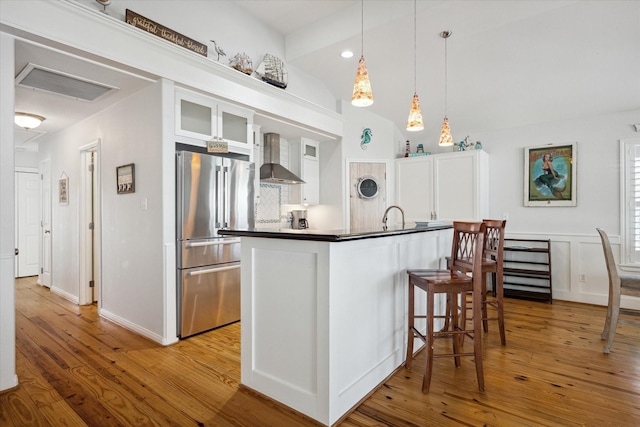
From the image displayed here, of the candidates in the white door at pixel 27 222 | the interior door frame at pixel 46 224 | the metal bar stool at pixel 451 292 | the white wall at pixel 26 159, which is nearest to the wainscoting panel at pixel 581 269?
the metal bar stool at pixel 451 292

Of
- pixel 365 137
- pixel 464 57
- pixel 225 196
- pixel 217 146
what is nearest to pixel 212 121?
pixel 217 146

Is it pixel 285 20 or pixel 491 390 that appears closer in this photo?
pixel 491 390

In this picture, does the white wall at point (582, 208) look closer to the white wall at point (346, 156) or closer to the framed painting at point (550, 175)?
the framed painting at point (550, 175)

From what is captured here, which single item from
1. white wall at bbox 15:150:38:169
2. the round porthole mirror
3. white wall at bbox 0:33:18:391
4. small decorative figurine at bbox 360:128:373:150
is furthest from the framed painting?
white wall at bbox 15:150:38:169

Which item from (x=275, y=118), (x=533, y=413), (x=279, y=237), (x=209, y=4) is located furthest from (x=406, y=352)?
(x=209, y=4)

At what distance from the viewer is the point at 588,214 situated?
177 inches

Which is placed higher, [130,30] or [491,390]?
[130,30]

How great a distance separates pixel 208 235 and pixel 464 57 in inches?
140

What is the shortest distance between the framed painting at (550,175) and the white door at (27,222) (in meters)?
8.38

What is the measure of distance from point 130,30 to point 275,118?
1841 millimetres

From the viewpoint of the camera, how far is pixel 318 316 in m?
1.88

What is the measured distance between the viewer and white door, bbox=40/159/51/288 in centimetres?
508

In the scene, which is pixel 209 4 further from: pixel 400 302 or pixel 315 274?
pixel 400 302

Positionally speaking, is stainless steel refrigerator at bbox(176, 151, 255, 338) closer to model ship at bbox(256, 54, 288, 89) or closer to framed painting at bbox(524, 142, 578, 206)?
model ship at bbox(256, 54, 288, 89)
